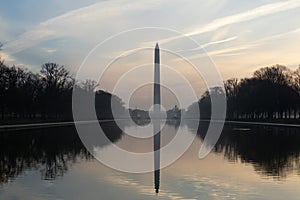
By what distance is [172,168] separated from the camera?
19.0m

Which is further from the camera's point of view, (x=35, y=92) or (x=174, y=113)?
(x=174, y=113)

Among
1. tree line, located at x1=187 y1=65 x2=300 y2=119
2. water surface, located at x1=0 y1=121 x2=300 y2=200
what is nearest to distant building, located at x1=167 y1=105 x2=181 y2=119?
→ tree line, located at x1=187 y1=65 x2=300 y2=119

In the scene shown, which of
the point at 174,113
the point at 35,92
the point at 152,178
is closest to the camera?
the point at 152,178

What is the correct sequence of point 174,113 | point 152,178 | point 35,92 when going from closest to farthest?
point 152,178
point 35,92
point 174,113

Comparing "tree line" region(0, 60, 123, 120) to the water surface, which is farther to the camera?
"tree line" region(0, 60, 123, 120)

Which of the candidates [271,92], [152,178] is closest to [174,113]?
[271,92]

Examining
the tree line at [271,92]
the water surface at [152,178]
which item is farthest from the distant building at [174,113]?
the water surface at [152,178]

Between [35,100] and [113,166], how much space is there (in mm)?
56548

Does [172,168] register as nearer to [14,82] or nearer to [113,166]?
[113,166]

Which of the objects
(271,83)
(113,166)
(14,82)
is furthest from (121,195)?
(271,83)

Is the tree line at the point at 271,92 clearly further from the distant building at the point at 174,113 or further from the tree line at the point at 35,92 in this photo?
the distant building at the point at 174,113

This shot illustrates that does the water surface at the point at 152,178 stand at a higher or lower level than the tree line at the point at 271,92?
lower

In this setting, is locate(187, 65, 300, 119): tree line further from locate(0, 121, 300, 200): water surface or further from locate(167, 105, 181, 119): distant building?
locate(167, 105, 181, 119): distant building

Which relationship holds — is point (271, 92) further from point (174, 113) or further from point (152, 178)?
point (174, 113)
